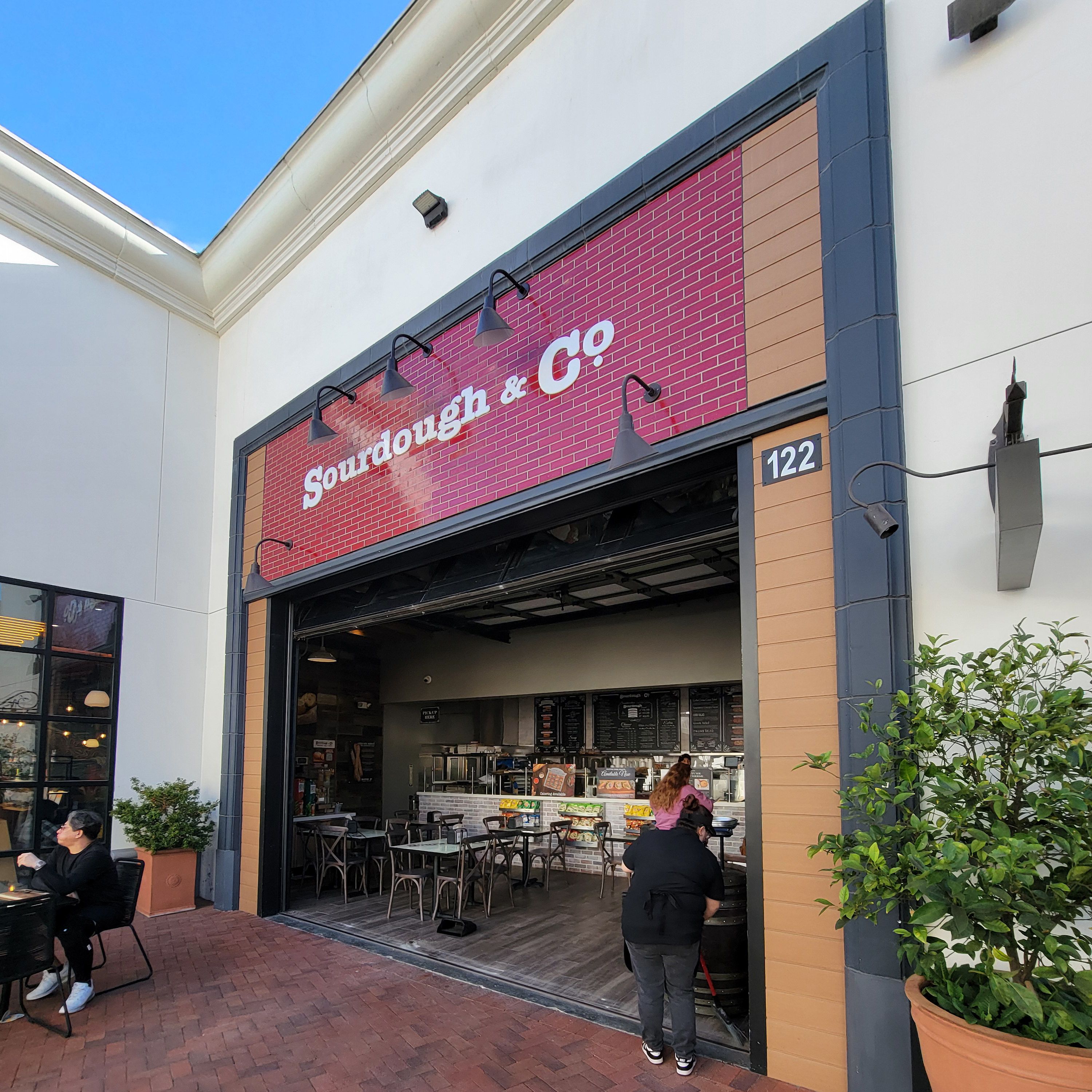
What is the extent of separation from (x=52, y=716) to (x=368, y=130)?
6294 millimetres

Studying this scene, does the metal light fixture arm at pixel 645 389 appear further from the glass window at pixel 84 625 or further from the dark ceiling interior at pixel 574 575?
the glass window at pixel 84 625

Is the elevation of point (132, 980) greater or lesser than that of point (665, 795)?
lesser

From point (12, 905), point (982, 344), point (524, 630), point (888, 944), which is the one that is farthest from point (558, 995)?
point (524, 630)

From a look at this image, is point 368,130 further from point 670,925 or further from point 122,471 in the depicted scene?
point 670,925

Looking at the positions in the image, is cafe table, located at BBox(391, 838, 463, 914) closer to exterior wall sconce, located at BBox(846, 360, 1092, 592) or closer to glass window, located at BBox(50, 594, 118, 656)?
glass window, located at BBox(50, 594, 118, 656)

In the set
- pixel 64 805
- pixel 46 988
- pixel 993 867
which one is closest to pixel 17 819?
pixel 64 805

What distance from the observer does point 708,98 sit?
4605 mm

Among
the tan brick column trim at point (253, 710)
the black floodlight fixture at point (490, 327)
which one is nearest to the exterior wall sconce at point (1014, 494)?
the black floodlight fixture at point (490, 327)

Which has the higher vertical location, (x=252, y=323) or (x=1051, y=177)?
(x=252, y=323)

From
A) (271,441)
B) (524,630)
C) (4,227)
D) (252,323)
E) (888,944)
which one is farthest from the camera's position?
(524,630)

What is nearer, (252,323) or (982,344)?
(982,344)

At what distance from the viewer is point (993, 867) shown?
7.11 feet

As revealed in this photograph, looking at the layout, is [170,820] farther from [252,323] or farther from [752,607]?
[752,607]

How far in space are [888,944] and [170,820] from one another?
6.90 metres
